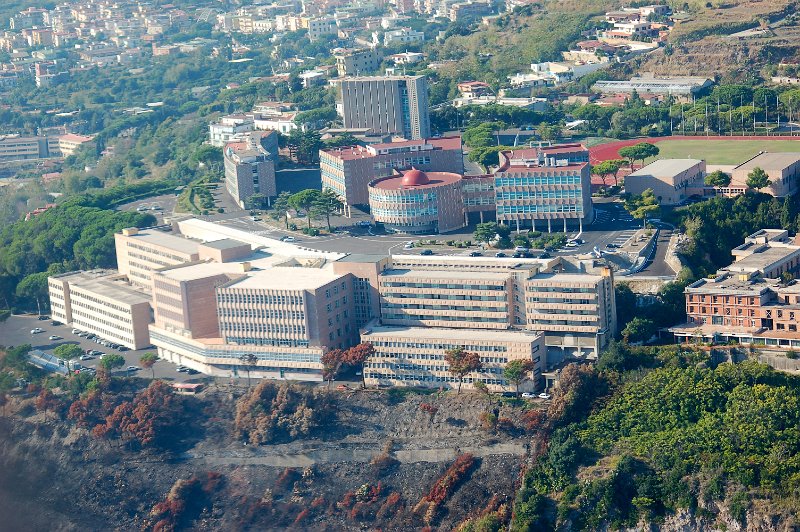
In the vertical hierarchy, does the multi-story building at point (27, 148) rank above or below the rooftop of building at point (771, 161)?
below

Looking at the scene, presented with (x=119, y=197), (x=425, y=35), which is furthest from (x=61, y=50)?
(x=119, y=197)

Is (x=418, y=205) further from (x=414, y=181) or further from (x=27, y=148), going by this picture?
(x=27, y=148)

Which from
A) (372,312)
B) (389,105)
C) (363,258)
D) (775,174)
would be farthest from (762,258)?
(389,105)

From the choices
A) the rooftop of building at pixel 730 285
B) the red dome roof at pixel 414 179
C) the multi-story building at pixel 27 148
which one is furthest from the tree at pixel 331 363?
the multi-story building at pixel 27 148

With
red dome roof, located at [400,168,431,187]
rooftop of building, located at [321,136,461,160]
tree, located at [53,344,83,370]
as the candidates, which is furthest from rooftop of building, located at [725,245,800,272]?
tree, located at [53,344,83,370]

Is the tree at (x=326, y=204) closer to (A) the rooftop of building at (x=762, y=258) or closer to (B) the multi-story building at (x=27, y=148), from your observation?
(A) the rooftop of building at (x=762, y=258)

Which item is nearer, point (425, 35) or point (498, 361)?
point (498, 361)

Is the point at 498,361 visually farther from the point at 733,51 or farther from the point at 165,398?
the point at 733,51
